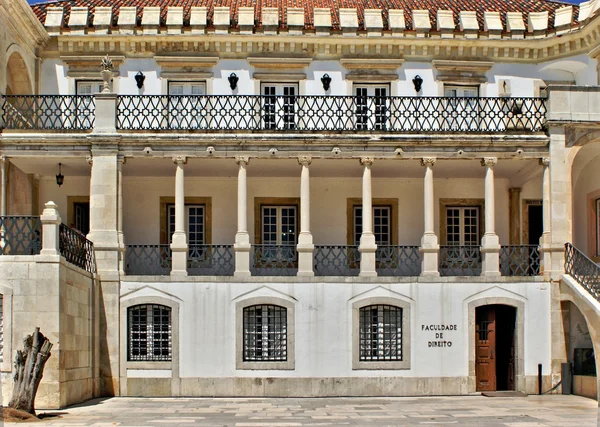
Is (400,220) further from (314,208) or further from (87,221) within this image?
(87,221)

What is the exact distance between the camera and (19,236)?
19.0 m

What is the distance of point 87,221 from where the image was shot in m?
25.2

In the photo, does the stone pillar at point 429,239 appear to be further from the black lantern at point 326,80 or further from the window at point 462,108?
the black lantern at point 326,80

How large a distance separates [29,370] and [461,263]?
11.8 metres

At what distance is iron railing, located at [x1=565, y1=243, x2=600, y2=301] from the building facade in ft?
0.19

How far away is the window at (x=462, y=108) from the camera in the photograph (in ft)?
75.4

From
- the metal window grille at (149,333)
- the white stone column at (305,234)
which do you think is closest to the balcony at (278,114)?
the white stone column at (305,234)

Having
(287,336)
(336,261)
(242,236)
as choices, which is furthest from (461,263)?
(242,236)

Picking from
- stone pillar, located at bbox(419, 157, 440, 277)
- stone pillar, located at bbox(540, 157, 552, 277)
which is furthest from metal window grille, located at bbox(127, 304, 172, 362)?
stone pillar, located at bbox(540, 157, 552, 277)

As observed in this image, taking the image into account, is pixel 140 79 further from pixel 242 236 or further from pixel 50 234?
pixel 50 234

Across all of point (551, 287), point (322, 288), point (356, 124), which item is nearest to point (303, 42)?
point (356, 124)

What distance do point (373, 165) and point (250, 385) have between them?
640 cm

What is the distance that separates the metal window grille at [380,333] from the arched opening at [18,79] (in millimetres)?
10705

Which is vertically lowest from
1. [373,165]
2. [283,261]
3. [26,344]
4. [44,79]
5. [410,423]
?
[410,423]
